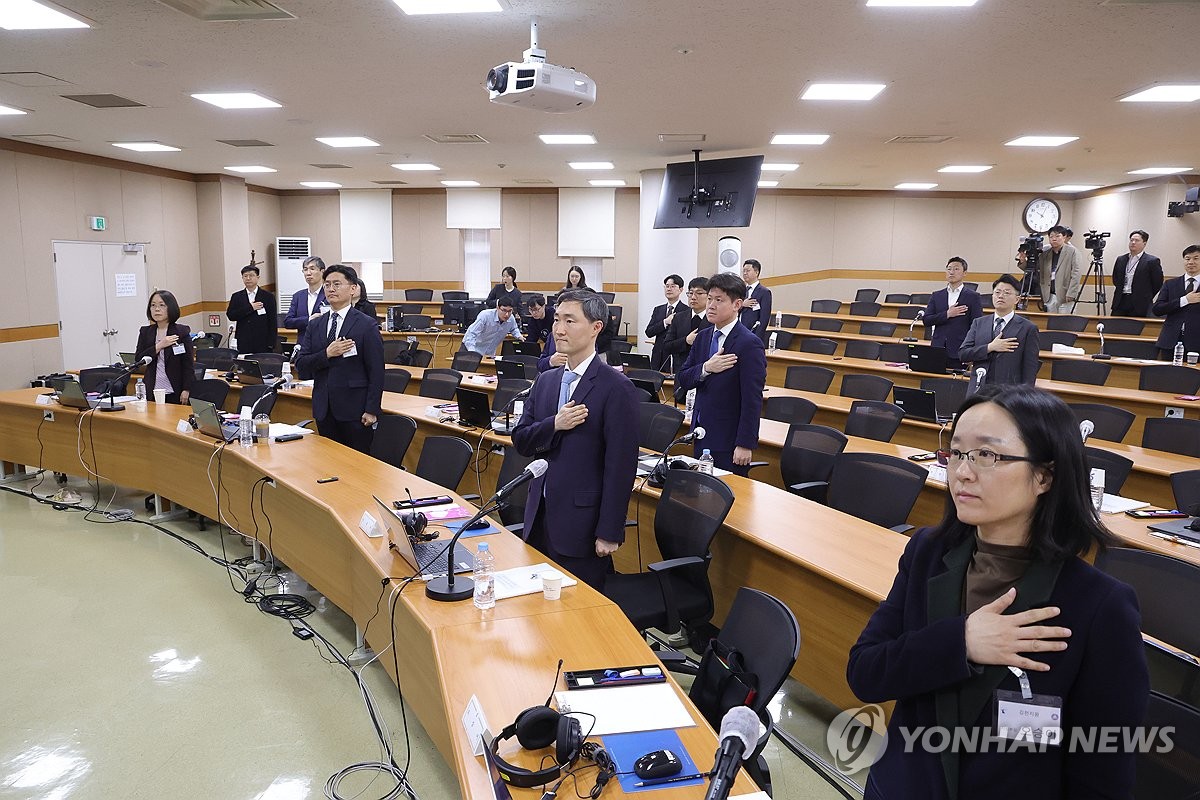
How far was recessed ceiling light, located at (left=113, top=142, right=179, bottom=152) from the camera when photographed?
9602mm

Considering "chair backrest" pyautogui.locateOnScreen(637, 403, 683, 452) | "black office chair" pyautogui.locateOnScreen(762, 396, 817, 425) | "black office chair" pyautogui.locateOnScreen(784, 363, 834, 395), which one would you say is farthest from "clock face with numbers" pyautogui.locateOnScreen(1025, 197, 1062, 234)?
"chair backrest" pyautogui.locateOnScreen(637, 403, 683, 452)

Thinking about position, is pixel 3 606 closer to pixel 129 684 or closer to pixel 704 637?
pixel 129 684

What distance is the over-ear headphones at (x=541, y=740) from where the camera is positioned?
169 cm

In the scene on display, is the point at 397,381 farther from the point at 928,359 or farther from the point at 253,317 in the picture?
the point at 928,359

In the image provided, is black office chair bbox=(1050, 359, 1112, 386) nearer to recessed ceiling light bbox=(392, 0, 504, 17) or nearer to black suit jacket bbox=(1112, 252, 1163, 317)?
black suit jacket bbox=(1112, 252, 1163, 317)

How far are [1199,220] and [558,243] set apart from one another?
10.9 metres

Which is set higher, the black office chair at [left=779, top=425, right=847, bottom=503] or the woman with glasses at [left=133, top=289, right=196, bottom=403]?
the woman with glasses at [left=133, top=289, right=196, bottom=403]

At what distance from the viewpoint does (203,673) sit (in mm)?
3707

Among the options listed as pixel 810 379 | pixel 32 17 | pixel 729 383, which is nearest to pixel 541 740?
pixel 729 383

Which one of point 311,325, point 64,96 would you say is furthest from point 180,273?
point 311,325

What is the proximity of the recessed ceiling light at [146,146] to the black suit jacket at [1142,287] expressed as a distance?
13.1 m

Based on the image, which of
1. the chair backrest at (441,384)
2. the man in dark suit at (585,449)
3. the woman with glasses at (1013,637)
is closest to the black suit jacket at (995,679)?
the woman with glasses at (1013,637)

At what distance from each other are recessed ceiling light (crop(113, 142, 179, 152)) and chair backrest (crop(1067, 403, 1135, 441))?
1042 centimetres

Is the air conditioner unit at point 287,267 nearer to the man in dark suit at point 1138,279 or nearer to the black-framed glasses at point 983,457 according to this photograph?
the man in dark suit at point 1138,279
